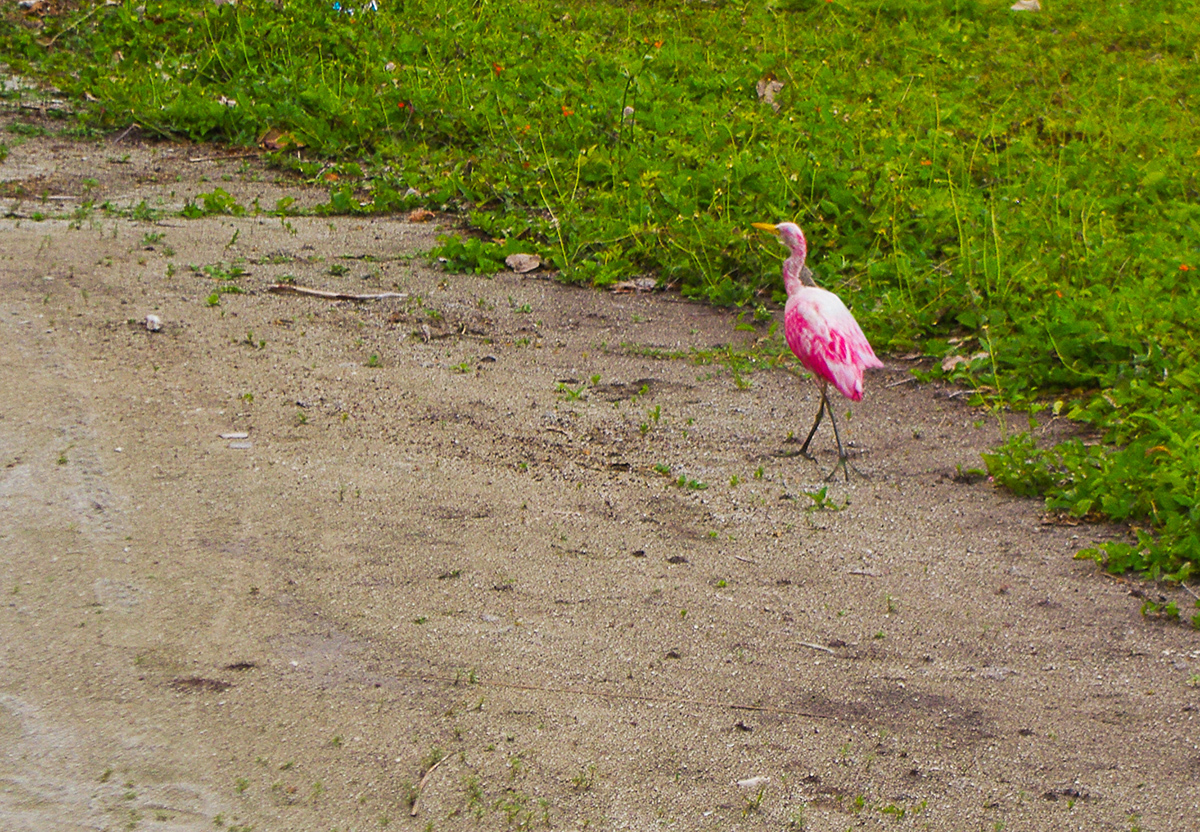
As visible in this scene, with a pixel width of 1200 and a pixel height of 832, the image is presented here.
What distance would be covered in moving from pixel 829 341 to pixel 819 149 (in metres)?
3.25

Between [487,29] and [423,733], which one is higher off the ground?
[487,29]

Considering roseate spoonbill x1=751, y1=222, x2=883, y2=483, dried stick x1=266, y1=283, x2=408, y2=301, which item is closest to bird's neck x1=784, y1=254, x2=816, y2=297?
roseate spoonbill x1=751, y1=222, x2=883, y2=483

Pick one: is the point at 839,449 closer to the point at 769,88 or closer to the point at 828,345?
the point at 828,345

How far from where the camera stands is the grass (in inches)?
220

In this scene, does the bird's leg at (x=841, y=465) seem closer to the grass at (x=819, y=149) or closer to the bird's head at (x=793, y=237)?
the grass at (x=819, y=149)

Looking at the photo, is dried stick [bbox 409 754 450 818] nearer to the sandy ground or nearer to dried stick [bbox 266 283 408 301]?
the sandy ground

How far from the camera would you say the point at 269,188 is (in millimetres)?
8297

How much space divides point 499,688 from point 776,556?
134 cm

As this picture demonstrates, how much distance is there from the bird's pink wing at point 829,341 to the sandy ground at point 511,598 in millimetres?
415

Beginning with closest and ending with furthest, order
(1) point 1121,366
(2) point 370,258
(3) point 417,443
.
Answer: (3) point 417,443 → (1) point 1121,366 → (2) point 370,258

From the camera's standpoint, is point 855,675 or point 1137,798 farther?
point 855,675

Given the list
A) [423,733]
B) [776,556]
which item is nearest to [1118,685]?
[776,556]

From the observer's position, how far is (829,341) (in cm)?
500

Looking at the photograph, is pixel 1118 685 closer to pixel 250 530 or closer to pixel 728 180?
pixel 250 530
